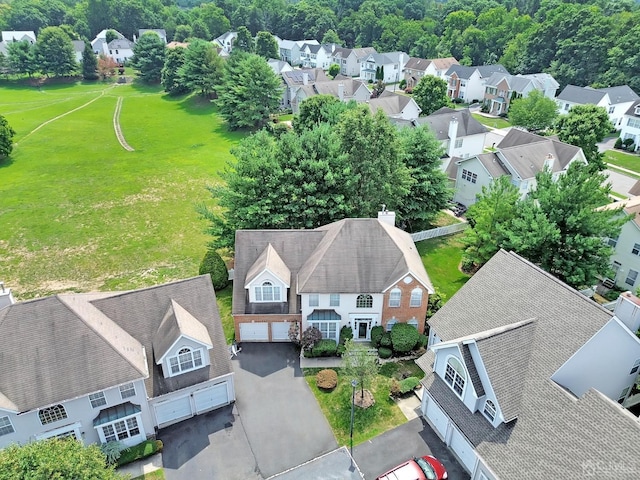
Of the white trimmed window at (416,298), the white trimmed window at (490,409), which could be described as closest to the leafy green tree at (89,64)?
the white trimmed window at (416,298)

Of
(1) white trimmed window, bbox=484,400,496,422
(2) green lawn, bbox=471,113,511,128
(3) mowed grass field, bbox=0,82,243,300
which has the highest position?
(1) white trimmed window, bbox=484,400,496,422

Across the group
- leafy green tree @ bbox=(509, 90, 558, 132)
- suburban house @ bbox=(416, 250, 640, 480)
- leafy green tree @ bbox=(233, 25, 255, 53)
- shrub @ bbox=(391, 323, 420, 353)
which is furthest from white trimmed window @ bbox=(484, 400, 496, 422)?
leafy green tree @ bbox=(233, 25, 255, 53)

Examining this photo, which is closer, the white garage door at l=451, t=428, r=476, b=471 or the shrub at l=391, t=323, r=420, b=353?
the white garage door at l=451, t=428, r=476, b=471

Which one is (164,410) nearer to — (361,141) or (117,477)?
(117,477)

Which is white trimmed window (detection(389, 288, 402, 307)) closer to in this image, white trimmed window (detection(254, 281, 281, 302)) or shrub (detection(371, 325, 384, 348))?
shrub (detection(371, 325, 384, 348))

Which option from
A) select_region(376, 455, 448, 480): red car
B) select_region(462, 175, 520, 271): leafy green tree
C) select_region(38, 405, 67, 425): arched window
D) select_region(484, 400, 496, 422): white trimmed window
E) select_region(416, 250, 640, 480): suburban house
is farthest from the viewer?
select_region(462, 175, 520, 271): leafy green tree

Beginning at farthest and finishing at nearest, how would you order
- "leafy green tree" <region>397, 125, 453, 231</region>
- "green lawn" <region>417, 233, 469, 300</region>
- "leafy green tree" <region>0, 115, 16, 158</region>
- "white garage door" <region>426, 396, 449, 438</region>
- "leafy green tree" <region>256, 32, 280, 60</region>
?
1. "leafy green tree" <region>256, 32, 280, 60</region>
2. "leafy green tree" <region>0, 115, 16, 158</region>
3. "leafy green tree" <region>397, 125, 453, 231</region>
4. "green lawn" <region>417, 233, 469, 300</region>
5. "white garage door" <region>426, 396, 449, 438</region>
